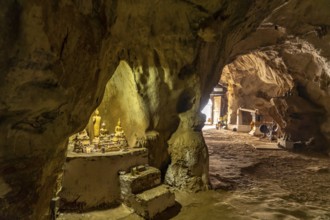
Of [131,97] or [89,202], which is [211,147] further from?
[89,202]

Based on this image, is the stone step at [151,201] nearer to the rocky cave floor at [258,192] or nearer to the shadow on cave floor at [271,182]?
the rocky cave floor at [258,192]

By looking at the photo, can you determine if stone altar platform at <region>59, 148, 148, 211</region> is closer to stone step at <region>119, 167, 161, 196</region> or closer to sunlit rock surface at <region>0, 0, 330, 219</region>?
stone step at <region>119, 167, 161, 196</region>

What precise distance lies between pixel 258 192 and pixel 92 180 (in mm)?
4628

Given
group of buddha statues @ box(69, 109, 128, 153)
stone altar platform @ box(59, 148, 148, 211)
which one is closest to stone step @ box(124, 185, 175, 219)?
stone altar platform @ box(59, 148, 148, 211)

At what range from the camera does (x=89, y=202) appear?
218 inches

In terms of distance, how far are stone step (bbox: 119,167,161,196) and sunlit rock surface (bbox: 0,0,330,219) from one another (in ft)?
3.56

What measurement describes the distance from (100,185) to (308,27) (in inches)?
358

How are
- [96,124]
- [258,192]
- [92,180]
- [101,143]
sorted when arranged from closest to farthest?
1. [92,180]
2. [101,143]
3. [258,192]
4. [96,124]

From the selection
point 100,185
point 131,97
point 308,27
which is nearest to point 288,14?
point 308,27

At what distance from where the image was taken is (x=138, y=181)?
5.71m

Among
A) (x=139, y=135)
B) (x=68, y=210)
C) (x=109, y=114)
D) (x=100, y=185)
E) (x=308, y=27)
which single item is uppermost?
(x=308, y=27)

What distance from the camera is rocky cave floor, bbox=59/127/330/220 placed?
5617mm

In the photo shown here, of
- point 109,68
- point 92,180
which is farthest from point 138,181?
point 109,68

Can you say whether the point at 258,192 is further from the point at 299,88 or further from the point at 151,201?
the point at 299,88
